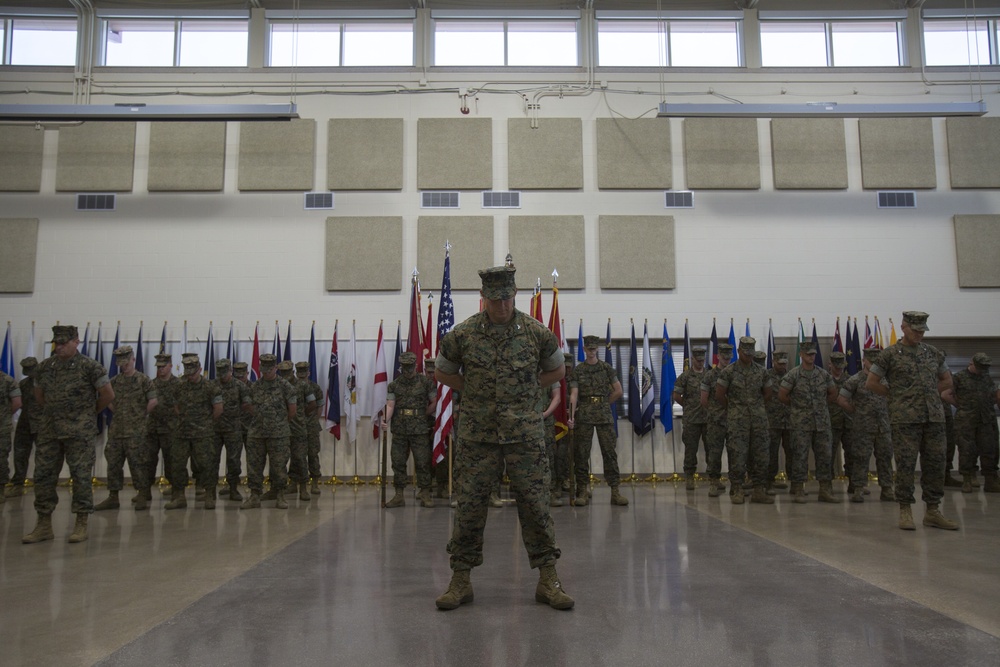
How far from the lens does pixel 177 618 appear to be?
3305 millimetres

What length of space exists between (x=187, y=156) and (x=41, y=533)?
7560 millimetres

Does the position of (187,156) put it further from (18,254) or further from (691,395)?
(691,395)

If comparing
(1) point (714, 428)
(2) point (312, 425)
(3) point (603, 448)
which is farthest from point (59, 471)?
(1) point (714, 428)

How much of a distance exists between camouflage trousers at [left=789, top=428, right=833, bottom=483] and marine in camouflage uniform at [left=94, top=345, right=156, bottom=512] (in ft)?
23.7

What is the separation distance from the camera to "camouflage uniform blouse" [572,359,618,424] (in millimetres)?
7664

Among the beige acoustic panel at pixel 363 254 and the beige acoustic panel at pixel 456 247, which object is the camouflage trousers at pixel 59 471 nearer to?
the beige acoustic panel at pixel 363 254

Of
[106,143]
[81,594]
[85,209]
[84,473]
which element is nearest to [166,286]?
[85,209]

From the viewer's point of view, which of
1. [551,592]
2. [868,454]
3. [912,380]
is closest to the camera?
[551,592]

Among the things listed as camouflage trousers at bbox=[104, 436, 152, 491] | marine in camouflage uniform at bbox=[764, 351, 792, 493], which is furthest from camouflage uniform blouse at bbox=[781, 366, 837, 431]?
camouflage trousers at bbox=[104, 436, 152, 491]

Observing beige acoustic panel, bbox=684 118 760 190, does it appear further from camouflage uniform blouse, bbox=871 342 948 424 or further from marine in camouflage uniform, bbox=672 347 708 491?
camouflage uniform blouse, bbox=871 342 948 424

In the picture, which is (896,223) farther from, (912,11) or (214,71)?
(214,71)

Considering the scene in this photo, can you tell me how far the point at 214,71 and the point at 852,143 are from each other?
10.8 m

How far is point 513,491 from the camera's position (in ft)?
11.9

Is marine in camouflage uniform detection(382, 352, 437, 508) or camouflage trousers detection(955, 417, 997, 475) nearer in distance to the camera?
marine in camouflage uniform detection(382, 352, 437, 508)
